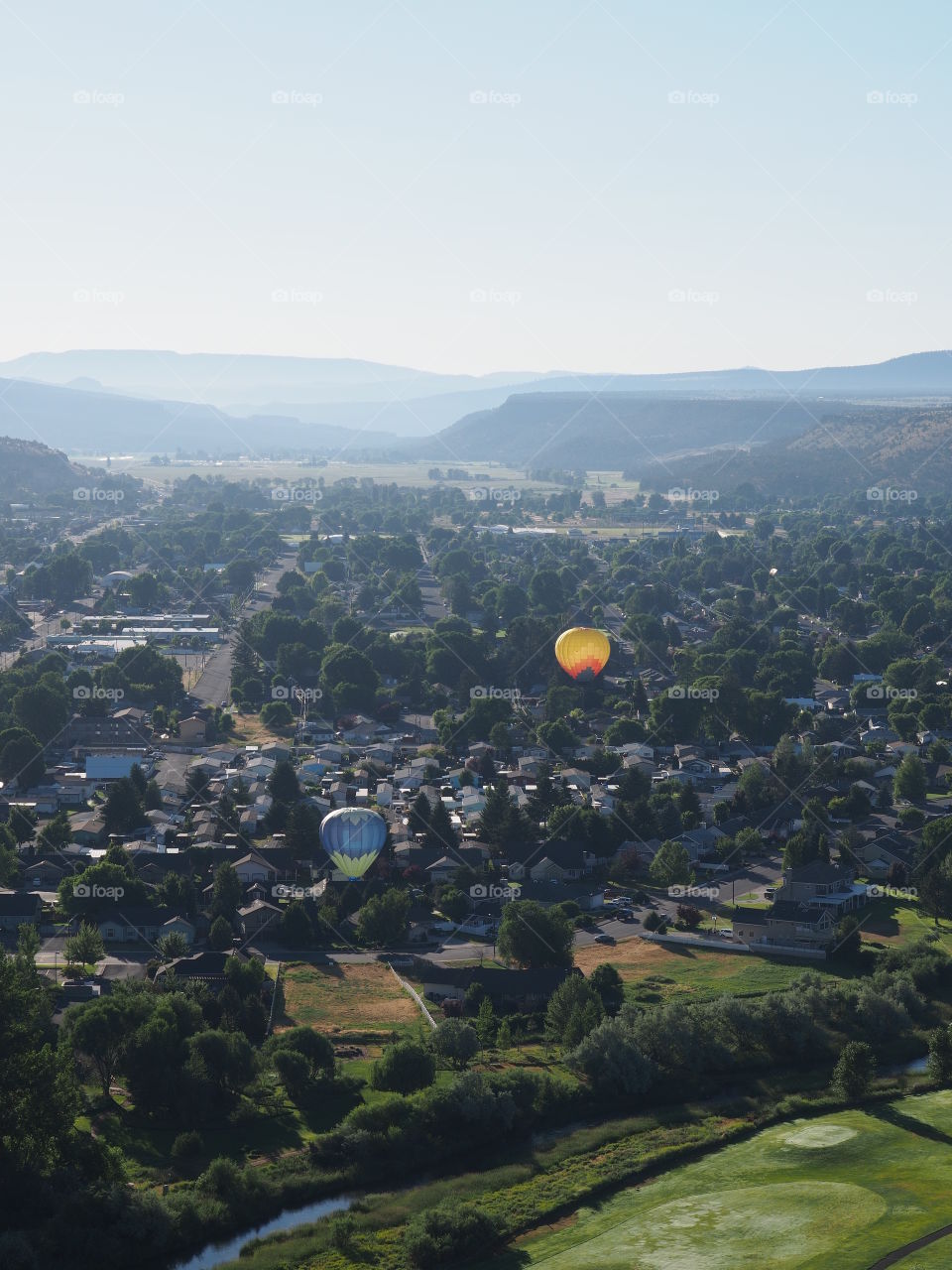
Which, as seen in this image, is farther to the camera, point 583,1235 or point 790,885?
point 790,885

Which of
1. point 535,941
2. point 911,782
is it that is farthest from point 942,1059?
point 911,782

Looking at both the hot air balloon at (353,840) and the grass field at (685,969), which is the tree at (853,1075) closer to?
the grass field at (685,969)

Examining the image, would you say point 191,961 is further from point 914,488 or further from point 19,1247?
point 914,488

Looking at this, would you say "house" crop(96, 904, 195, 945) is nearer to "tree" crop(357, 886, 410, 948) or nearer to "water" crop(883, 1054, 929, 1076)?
"tree" crop(357, 886, 410, 948)

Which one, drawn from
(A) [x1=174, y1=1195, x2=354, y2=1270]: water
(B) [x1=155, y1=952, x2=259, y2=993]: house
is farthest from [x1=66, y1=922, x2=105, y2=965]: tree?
(A) [x1=174, y1=1195, x2=354, y2=1270]: water

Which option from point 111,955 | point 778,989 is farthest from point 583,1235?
point 111,955
